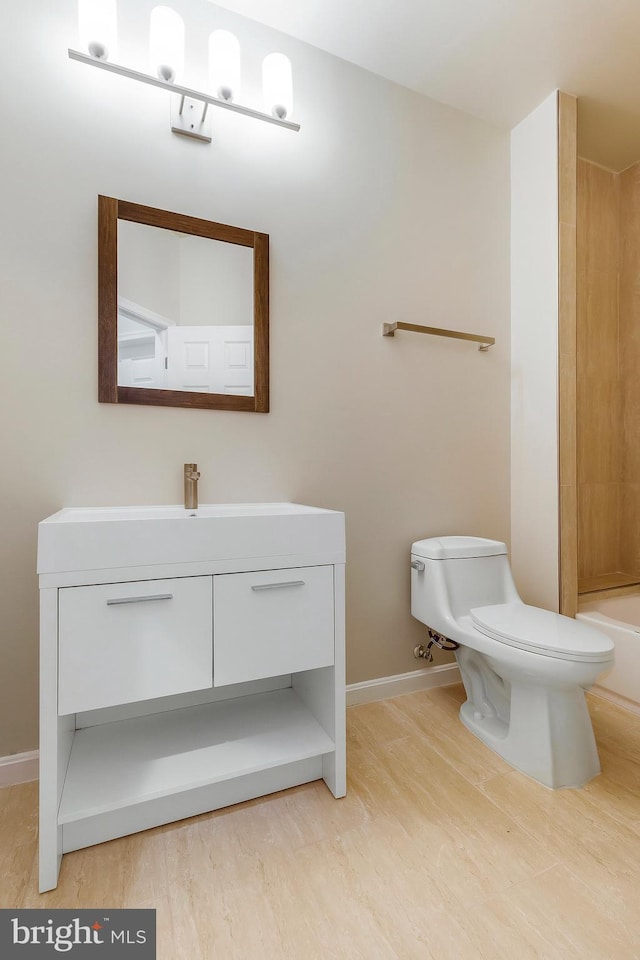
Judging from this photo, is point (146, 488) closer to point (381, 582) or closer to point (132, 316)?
point (132, 316)

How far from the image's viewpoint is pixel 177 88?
140 cm

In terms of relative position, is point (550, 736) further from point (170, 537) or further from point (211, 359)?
point (211, 359)

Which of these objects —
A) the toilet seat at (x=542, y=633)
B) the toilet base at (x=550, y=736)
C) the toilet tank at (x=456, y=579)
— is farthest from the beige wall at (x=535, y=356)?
the toilet base at (x=550, y=736)

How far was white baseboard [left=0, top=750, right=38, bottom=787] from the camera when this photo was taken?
1332 mm

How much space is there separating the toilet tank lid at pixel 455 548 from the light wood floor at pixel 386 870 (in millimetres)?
671

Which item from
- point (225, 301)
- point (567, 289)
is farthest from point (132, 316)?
point (567, 289)

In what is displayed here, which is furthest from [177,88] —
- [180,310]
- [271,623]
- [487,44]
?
[271,623]

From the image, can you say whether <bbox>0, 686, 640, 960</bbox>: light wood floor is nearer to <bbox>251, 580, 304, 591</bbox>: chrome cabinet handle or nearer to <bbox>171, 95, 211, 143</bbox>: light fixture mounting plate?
<bbox>251, 580, 304, 591</bbox>: chrome cabinet handle

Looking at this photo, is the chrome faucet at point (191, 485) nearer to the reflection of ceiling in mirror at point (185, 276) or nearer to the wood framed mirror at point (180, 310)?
the wood framed mirror at point (180, 310)

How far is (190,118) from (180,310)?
628mm

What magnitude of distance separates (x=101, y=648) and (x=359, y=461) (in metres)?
1.09

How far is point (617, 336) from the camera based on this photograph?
98.8 inches

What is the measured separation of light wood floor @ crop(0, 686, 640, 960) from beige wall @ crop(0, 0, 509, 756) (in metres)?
0.49

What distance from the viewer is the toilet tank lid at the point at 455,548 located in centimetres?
173
